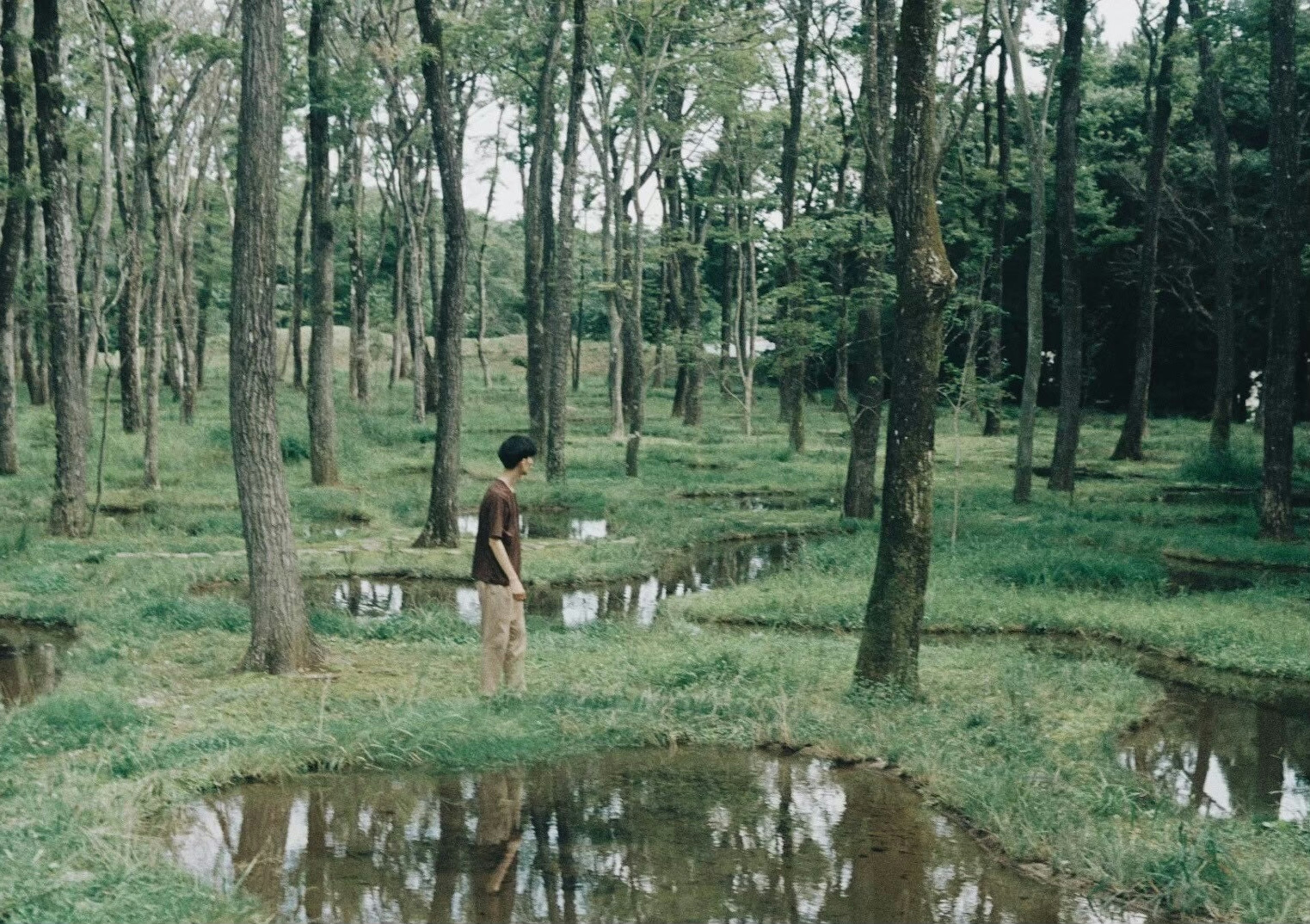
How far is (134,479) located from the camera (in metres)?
24.1

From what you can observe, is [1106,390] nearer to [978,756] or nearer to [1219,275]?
[1219,275]

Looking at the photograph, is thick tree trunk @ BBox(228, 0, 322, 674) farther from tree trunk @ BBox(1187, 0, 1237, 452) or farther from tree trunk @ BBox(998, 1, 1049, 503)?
tree trunk @ BBox(1187, 0, 1237, 452)

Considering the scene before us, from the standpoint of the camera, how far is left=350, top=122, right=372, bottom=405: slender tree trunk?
3803 centimetres

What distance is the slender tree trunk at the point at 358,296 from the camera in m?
38.0

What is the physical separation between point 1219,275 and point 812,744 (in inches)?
950

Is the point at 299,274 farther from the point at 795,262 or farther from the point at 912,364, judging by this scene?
the point at 912,364

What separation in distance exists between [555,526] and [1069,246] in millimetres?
11128

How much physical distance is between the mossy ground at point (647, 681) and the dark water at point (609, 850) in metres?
0.30

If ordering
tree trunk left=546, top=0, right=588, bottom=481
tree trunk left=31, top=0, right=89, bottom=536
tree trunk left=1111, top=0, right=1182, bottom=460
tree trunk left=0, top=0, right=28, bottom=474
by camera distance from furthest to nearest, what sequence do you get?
tree trunk left=1111, top=0, right=1182, bottom=460 < tree trunk left=546, top=0, right=588, bottom=481 < tree trunk left=0, top=0, right=28, bottom=474 < tree trunk left=31, top=0, right=89, bottom=536

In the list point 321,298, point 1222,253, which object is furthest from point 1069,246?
point 321,298

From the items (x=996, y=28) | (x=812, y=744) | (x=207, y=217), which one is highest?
(x=996, y=28)

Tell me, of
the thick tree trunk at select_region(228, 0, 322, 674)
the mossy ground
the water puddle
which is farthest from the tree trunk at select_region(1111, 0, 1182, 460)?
the thick tree trunk at select_region(228, 0, 322, 674)

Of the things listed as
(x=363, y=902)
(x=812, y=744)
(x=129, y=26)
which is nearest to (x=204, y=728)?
(x=363, y=902)

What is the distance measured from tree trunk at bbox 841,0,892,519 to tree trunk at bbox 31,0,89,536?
11414mm
